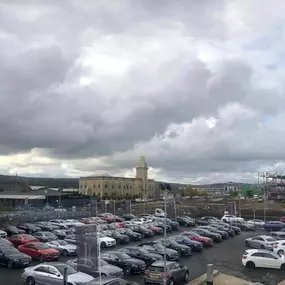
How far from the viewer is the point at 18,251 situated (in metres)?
32.1

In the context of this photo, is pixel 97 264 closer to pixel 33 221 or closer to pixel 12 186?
pixel 33 221

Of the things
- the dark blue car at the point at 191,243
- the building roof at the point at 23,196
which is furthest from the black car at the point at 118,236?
the building roof at the point at 23,196

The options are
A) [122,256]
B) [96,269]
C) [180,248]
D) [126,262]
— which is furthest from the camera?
[180,248]

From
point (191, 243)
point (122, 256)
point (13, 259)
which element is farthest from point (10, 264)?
point (191, 243)

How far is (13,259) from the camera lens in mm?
30266

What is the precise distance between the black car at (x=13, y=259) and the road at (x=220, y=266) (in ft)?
Answer: 1.48

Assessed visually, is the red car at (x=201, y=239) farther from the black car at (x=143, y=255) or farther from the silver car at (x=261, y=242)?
the black car at (x=143, y=255)

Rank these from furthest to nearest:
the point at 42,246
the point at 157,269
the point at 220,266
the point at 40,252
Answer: the point at 42,246, the point at 40,252, the point at 220,266, the point at 157,269

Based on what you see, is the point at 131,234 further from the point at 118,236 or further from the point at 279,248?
the point at 279,248

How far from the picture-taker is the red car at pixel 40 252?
33156mm

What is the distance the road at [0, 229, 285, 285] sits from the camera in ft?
91.8

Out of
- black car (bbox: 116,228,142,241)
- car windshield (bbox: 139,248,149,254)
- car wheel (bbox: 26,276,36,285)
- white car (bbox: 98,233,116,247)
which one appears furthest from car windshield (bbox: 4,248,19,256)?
black car (bbox: 116,228,142,241)

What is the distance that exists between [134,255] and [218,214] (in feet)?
187

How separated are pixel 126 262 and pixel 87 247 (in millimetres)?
10379
